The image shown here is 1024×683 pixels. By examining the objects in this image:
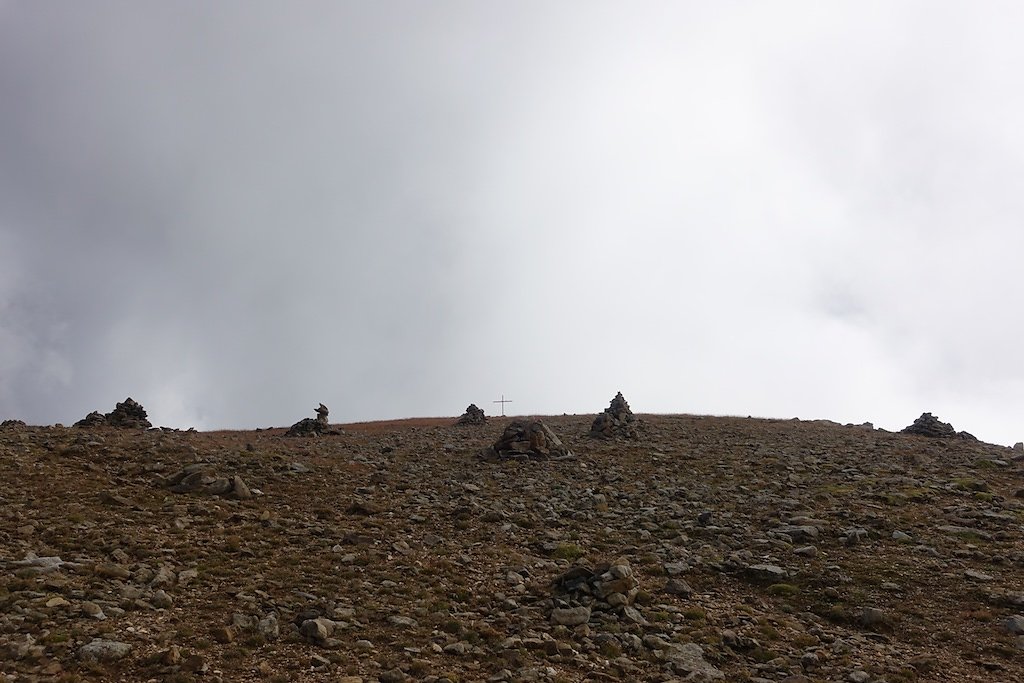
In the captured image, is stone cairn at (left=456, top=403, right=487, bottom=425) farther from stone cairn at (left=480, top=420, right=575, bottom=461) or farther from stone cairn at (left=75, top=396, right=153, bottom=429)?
stone cairn at (left=75, top=396, right=153, bottom=429)

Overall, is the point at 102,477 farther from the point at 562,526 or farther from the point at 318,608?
the point at 562,526

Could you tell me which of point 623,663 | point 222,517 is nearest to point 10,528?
point 222,517

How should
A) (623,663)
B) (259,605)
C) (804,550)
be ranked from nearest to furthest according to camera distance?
(623,663) → (259,605) → (804,550)

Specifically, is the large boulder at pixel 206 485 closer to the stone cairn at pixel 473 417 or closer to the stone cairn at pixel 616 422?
the stone cairn at pixel 616 422

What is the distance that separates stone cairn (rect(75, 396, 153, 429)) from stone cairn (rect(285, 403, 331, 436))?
919 centimetres

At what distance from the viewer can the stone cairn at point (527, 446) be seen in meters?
30.4

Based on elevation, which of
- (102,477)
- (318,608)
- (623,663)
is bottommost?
(623,663)

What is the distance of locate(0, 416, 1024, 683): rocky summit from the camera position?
32.5 ft

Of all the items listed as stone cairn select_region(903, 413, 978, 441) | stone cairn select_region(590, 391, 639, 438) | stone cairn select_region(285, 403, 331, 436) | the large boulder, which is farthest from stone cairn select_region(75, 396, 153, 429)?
stone cairn select_region(903, 413, 978, 441)

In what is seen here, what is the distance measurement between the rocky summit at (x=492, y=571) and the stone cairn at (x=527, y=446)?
174 inches

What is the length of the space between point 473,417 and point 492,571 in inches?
1502

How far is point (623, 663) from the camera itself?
10406 millimetres

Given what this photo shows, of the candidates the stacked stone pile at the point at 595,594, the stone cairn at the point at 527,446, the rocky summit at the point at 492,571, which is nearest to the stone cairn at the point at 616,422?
the stone cairn at the point at 527,446

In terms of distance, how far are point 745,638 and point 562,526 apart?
8360mm
